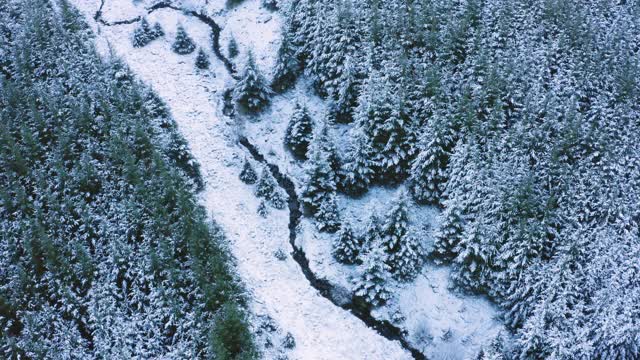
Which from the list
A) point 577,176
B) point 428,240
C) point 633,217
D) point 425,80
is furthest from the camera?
point 425,80

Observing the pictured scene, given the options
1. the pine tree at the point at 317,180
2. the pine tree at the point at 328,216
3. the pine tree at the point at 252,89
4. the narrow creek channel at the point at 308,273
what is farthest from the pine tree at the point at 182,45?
the pine tree at the point at 328,216

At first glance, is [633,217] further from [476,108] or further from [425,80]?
[425,80]

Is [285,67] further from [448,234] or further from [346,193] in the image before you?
[448,234]

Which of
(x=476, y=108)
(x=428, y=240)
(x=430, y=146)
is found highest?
(x=476, y=108)

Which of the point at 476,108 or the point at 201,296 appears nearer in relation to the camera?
the point at 201,296

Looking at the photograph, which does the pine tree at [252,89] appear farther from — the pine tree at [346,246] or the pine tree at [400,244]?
the pine tree at [400,244]

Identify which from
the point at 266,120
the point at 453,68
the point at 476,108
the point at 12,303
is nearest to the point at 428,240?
the point at 476,108

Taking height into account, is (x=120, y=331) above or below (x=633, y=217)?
below

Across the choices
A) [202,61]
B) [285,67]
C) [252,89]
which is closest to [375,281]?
[252,89]
